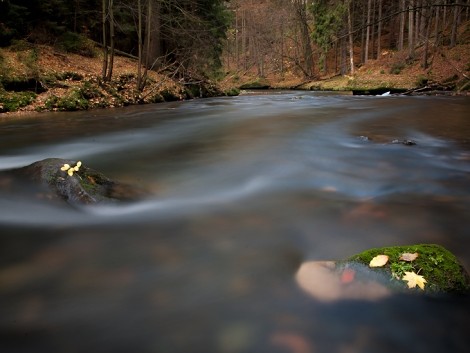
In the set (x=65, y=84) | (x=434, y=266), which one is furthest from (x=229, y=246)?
(x=65, y=84)

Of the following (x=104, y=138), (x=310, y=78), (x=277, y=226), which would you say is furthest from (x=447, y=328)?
(x=310, y=78)

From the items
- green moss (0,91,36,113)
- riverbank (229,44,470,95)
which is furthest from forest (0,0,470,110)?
green moss (0,91,36,113)

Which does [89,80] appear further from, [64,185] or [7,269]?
[7,269]

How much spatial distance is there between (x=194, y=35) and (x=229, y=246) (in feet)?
58.8

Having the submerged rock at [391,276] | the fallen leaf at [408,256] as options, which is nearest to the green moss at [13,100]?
the submerged rock at [391,276]

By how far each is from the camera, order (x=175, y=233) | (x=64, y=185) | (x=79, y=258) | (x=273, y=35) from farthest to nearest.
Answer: (x=273, y=35) < (x=64, y=185) < (x=175, y=233) < (x=79, y=258)

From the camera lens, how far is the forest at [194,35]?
13938 mm

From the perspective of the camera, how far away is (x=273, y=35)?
42844 mm

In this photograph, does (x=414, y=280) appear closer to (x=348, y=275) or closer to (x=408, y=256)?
(x=408, y=256)

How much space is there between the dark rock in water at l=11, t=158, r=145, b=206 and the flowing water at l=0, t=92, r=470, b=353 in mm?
136

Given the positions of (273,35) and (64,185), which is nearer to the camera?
(64,185)

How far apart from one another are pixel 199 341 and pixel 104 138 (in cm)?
660

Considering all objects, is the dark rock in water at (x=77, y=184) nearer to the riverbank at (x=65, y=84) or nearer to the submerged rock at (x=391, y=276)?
the submerged rock at (x=391, y=276)

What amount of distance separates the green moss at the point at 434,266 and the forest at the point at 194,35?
2.03 m
